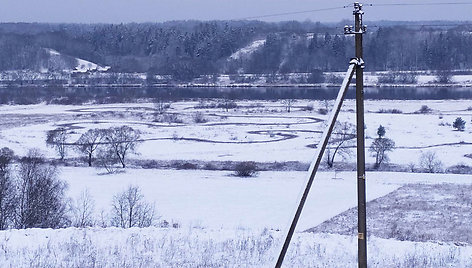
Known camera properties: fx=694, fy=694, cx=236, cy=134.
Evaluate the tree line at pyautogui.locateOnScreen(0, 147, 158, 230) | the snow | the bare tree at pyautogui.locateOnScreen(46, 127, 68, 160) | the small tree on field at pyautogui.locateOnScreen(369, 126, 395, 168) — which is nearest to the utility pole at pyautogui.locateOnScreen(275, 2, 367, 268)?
the tree line at pyautogui.locateOnScreen(0, 147, 158, 230)

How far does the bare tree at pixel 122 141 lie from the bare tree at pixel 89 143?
0.41 meters

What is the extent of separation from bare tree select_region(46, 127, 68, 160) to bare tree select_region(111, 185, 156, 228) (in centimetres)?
1254

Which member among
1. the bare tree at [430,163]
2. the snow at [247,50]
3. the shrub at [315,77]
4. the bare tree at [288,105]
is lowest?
the bare tree at [430,163]

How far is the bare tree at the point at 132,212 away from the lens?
16938mm

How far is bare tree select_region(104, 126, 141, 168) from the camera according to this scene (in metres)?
30.4

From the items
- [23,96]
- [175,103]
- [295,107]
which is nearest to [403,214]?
[295,107]

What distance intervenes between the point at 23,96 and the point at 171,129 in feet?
102

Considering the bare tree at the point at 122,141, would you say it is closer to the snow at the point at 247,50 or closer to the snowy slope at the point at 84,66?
the snowy slope at the point at 84,66

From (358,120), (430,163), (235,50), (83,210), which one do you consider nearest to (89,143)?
(83,210)

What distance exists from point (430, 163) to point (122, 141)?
13.8m

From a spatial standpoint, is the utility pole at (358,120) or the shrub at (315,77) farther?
the shrub at (315,77)

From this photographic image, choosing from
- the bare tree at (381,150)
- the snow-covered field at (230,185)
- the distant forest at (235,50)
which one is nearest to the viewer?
the snow-covered field at (230,185)

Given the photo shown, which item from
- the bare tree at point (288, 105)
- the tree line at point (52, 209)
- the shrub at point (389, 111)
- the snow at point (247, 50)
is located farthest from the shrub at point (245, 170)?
the snow at point (247, 50)

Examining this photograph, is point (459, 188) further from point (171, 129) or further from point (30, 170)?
point (171, 129)
